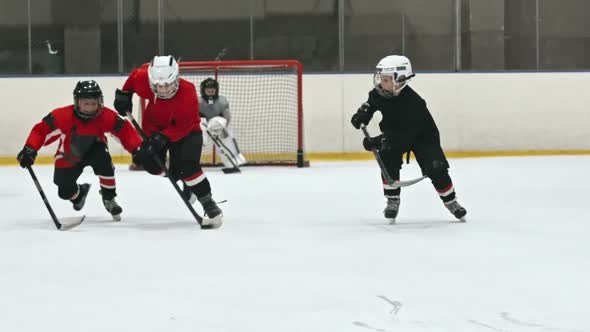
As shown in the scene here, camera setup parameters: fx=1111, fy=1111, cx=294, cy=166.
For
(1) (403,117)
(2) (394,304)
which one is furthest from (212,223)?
(2) (394,304)

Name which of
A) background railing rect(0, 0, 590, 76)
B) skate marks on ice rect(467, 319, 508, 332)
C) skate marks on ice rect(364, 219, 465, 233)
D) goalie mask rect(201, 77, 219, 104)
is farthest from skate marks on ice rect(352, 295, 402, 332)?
background railing rect(0, 0, 590, 76)

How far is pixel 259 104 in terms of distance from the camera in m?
10.3

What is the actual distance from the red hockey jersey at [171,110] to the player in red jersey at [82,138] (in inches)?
4.7

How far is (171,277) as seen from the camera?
338 centimetres

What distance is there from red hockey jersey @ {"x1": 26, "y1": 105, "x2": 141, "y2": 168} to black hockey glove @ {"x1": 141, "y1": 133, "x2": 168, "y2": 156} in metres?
0.10

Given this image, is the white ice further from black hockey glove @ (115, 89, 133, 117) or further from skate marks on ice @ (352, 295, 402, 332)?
black hockey glove @ (115, 89, 133, 117)

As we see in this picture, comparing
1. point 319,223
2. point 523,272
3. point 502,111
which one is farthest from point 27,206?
point 502,111

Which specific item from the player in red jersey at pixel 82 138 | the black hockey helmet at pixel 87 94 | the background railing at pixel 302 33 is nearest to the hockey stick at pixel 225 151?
the background railing at pixel 302 33

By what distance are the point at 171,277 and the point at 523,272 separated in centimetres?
108

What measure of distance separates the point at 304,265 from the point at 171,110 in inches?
58.8

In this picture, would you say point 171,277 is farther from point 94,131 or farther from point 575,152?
point 575,152

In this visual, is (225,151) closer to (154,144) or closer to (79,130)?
(79,130)

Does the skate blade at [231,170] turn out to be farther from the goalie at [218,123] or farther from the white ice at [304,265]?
the white ice at [304,265]

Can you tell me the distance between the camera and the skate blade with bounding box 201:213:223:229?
4.84 m
